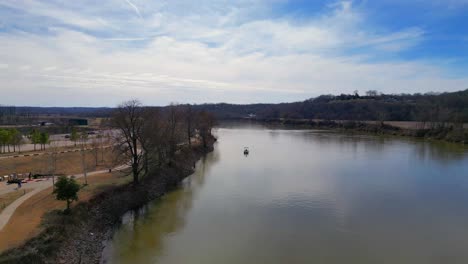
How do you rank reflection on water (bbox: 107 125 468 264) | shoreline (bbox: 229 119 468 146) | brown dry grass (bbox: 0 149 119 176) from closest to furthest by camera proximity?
reflection on water (bbox: 107 125 468 264)
brown dry grass (bbox: 0 149 119 176)
shoreline (bbox: 229 119 468 146)

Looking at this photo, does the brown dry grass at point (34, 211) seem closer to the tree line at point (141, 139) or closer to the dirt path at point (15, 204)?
the dirt path at point (15, 204)

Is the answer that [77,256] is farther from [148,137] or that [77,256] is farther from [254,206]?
[148,137]

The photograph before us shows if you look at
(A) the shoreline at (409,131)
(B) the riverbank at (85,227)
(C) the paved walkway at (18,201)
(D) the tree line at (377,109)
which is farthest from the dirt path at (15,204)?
(D) the tree line at (377,109)

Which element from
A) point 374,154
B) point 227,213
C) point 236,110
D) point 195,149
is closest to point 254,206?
point 227,213

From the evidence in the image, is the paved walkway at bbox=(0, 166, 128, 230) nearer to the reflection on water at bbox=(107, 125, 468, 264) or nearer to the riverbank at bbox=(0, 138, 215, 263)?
the riverbank at bbox=(0, 138, 215, 263)

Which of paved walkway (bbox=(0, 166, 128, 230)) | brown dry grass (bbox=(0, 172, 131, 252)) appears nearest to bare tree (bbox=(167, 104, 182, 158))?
brown dry grass (bbox=(0, 172, 131, 252))
